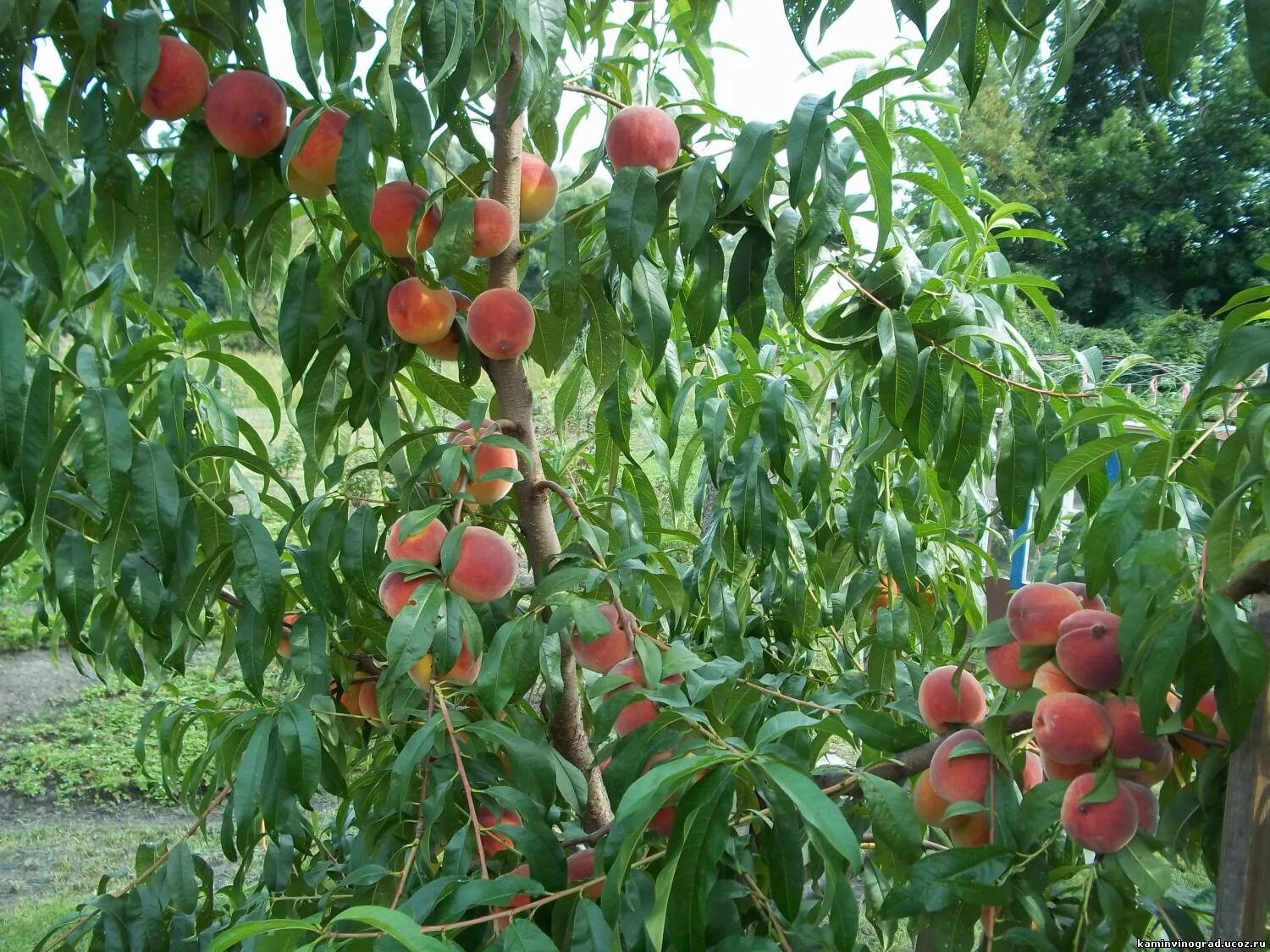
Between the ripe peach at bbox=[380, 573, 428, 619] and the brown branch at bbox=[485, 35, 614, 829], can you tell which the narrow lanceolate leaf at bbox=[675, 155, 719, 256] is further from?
the ripe peach at bbox=[380, 573, 428, 619]

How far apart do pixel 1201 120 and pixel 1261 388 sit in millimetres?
13069

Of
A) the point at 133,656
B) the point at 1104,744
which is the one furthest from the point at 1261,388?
the point at 133,656

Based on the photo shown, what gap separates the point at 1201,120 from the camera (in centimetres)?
1122

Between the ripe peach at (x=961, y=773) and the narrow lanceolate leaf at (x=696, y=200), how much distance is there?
384mm

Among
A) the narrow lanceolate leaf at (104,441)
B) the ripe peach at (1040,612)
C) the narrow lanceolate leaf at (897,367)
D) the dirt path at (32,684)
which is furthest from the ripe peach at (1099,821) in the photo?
the dirt path at (32,684)

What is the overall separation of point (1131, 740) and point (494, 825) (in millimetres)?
465

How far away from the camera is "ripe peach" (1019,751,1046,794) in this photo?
2.46 feet

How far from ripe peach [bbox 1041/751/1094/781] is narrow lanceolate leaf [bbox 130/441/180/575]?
634mm

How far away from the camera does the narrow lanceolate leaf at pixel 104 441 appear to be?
689 millimetres

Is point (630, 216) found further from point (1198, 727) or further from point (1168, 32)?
point (1198, 727)

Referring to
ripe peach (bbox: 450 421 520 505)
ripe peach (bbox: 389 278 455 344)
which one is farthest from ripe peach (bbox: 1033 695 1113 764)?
ripe peach (bbox: 389 278 455 344)

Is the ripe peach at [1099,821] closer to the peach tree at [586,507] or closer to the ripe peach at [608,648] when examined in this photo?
the peach tree at [586,507]

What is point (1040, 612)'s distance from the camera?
667mm

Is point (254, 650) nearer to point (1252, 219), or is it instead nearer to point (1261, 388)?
point (1261, 388)
